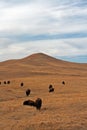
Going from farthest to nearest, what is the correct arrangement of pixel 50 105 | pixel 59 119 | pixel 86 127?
pixel 50 105 → pixel 59 119 → pixel 86 127

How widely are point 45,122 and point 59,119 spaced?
1201 mm

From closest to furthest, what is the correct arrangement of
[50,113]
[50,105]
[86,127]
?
[86,127] → [50,113] → [50,105]

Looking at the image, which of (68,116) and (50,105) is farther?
(50,105)

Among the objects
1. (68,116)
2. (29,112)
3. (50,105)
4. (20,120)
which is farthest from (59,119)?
(50,105)

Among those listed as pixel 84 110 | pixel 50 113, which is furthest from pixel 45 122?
pixel 84 110

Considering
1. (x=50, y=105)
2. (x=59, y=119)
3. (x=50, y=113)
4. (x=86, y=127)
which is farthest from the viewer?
(x=50, y=105)

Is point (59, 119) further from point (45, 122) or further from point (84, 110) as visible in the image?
point (84, 110)

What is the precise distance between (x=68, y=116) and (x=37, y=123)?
2618mm

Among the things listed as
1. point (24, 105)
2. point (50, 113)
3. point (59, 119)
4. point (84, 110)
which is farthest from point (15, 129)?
point (24, 105)

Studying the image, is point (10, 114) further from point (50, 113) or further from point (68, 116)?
point (68, 116)

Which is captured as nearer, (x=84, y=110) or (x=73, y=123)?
(x=73, y=123)

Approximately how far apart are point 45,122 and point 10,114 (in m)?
5.12

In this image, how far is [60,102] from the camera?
2898cm

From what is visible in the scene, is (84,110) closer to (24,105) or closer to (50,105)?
(50,105)
